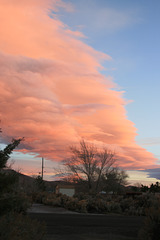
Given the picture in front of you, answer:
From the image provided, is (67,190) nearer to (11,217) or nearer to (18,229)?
(11,217)

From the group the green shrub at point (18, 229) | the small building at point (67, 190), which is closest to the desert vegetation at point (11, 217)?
the green shrub at point (18, 229)

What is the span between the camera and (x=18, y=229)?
8648mm

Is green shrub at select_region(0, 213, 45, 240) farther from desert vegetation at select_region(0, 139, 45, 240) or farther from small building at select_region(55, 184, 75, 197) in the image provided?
small building at select_region(55, 184, 75, 197)

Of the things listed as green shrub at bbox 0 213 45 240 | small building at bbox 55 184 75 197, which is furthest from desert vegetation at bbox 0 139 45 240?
small building at bbox 55 184 75 197

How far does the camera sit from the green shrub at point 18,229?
765 cm

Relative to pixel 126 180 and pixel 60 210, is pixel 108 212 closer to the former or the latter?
pixel 60 210

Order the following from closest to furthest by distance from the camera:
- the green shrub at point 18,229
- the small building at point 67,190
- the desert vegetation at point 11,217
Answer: the green shrub at point 18,229, the desert vegetation at point 11,217, the small building at point 67,190

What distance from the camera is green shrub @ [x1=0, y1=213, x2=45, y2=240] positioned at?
765 centimetres

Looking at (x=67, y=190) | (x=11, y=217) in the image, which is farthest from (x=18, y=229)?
(x=67, y=190)

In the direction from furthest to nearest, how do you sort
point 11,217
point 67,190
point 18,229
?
point 67,190, point 11,217, point 18,229

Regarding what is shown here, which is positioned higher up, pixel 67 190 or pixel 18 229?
pixel 67 190

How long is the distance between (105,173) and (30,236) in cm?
4432

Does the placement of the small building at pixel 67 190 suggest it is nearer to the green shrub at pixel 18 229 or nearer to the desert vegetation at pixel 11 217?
the desert vegetation at pixel 11 217

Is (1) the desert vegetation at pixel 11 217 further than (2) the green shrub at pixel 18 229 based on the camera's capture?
Yes
